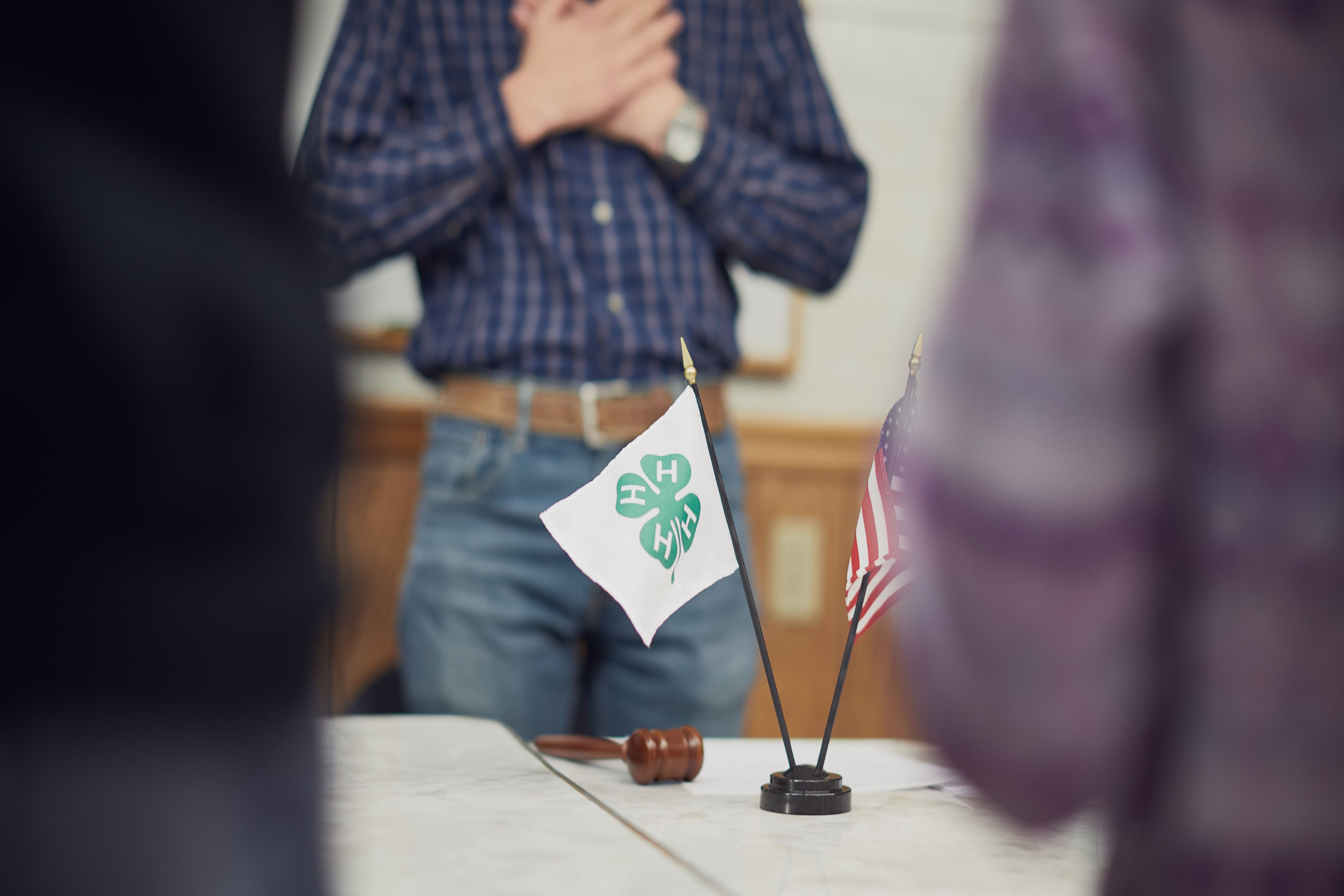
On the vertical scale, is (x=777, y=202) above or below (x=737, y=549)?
above

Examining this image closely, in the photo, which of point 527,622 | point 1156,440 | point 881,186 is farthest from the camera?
point 881,186

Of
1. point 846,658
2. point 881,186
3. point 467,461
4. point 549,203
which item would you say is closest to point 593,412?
point 467,461

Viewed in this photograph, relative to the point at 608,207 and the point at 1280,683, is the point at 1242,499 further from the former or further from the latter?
the point at 608,207

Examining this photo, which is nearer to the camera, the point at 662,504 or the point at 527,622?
the point at 662,504

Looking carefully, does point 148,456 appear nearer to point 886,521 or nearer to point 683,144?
point 886,521

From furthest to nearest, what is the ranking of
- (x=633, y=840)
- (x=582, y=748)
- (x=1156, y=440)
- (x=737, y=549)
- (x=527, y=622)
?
(x=527, y=622), (x=582, y=748), (x=737, y=549), (x=633, y=840), (x=1156, y=440)

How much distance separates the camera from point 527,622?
121 centimetres

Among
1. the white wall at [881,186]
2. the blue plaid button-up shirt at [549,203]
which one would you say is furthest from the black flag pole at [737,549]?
the white wall at [881,186]

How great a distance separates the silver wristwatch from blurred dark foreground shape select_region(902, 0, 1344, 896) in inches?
37.2

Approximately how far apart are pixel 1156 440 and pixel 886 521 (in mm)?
408

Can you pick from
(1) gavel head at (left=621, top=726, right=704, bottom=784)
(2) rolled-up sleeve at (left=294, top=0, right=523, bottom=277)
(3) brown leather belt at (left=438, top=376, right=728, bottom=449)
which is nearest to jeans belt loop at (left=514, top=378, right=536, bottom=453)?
(3) brown leather belt at (left=438, top=376, right=728, bottom=449)

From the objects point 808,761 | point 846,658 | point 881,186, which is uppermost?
point 881,186

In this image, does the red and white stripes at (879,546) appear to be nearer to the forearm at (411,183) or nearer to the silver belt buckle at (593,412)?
the silver belt buckle at (593,412)

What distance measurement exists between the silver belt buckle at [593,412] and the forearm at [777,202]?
0.83ft
